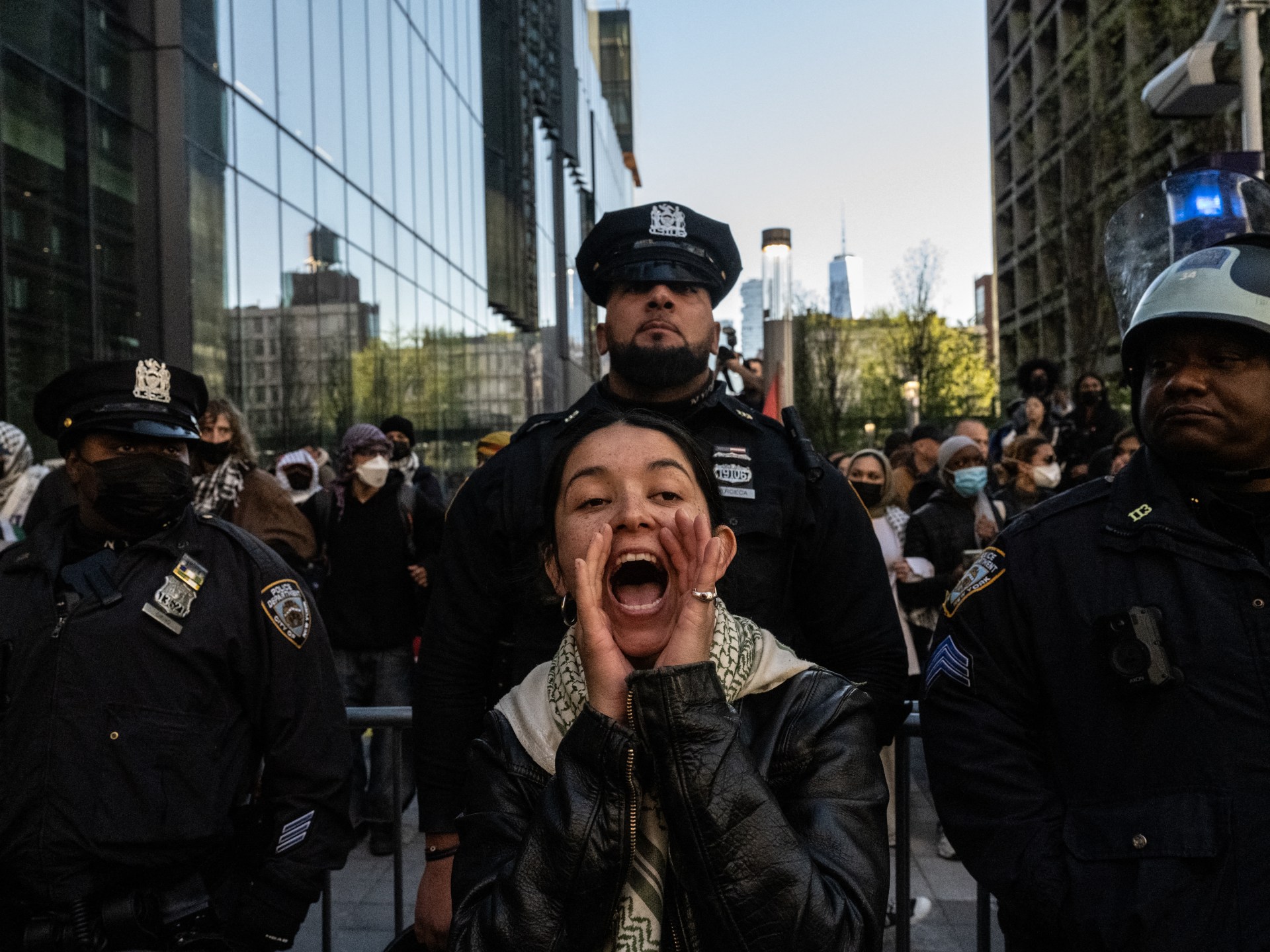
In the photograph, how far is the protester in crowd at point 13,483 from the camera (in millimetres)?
5289

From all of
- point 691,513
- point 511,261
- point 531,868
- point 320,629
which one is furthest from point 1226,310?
point 511,261

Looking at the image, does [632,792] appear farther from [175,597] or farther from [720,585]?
[175,597]

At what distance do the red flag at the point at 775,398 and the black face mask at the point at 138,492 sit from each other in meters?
5.26

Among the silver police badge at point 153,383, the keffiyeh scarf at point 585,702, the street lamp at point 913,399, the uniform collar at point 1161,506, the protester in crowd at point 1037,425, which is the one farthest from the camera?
the street lamp at point 913,399

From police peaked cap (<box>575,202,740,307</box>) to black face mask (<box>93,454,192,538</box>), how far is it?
1218mm

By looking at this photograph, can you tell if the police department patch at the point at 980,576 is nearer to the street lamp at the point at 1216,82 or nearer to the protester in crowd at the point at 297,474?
the street lamp at the point at 1216,82

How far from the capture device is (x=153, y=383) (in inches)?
119

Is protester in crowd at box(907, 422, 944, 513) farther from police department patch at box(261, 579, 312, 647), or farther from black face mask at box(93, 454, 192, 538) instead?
black face mask at box(93, 454, 192, 538)

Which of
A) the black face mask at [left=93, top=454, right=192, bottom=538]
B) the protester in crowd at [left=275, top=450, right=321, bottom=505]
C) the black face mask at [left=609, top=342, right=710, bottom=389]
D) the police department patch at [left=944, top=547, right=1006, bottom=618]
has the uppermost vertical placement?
the black face mask at [left=609, top=342, right=710, bottom=389]

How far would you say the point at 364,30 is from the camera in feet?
59.3

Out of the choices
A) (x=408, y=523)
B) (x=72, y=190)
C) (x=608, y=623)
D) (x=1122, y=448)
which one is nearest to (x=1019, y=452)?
(x=1122, y=448)

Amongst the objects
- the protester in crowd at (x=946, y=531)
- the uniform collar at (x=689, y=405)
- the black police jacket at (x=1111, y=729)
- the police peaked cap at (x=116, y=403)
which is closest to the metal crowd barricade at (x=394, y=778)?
the police peaked cap at (x=116, y=403)

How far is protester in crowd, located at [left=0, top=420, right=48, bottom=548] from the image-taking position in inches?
208

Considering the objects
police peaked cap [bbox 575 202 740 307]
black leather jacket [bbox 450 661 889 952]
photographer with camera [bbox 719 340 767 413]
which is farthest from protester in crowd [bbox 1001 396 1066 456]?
black leather jacket [bbox 450 661 889 952]
